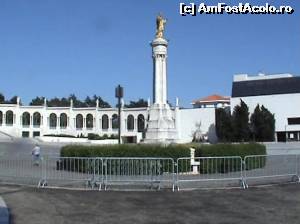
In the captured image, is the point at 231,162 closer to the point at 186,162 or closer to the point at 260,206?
the point at 186,162

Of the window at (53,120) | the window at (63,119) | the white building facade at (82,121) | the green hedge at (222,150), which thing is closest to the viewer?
the green hedge at (222,150)

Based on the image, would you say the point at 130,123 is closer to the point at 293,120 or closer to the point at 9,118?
the point at 9,118

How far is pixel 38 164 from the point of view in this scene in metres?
17.8

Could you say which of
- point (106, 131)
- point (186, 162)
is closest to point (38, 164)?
point (186, 162)

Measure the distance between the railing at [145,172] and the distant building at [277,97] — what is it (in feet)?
207

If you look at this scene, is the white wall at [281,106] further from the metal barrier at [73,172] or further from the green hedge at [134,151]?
the metal barrier at [73,172]

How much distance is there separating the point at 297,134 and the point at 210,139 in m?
14.4

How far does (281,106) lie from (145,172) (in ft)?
226

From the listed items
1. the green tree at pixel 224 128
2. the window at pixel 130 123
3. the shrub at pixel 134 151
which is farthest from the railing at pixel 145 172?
the window at pixel 130 123

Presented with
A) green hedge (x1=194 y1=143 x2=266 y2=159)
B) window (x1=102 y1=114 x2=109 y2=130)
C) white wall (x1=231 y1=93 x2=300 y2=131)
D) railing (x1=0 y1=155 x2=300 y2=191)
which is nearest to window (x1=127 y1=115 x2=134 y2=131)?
window (x1=102 y1=114 x2=109 y2=130)

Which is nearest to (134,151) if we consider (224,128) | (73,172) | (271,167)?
(73,172)

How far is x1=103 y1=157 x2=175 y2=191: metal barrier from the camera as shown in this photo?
50.8ft

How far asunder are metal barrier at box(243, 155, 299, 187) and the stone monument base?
20.5 metres

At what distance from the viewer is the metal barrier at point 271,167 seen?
16734 millimetres
